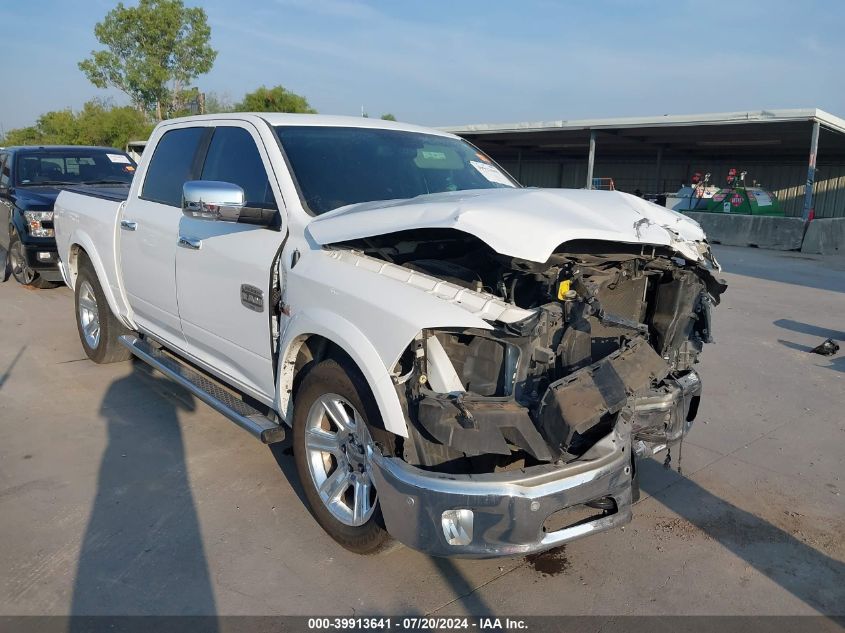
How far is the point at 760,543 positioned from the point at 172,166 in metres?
4.45

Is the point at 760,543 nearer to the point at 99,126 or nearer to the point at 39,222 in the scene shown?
the point at 39,222

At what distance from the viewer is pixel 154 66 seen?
40125 mm

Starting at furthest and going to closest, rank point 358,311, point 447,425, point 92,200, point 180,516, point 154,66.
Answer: point 154,66 < point 92,200 < point 180,516 < point 358,311 < point 447,425

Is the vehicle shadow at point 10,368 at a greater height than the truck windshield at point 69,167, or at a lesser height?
lesser

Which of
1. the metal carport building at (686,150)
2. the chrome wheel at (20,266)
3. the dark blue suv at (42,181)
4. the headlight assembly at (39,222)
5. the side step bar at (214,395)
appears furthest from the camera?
the metal carport building at (686,150)

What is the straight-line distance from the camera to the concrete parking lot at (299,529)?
9.75 ft

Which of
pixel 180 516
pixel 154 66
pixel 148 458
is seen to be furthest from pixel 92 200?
pixel 154 66

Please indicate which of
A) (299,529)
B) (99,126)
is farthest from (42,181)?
(99,126)

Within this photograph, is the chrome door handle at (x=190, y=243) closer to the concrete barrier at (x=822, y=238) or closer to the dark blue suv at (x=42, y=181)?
the dark blue suv at (x=42, y=181)

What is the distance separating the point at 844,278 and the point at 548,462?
12040mm

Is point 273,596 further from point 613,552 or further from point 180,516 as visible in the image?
point 613,552

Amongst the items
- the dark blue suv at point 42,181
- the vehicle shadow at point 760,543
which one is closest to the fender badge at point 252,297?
the vehicle shadow at point 760,543

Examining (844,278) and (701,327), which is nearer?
(701,327)

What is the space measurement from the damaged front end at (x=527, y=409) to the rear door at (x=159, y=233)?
1931 mm
